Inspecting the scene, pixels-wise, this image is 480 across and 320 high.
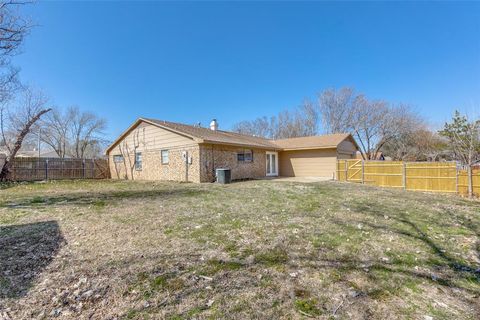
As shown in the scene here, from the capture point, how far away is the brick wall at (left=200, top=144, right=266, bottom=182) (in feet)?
44.6

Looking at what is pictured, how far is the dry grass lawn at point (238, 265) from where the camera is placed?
2.28 metres

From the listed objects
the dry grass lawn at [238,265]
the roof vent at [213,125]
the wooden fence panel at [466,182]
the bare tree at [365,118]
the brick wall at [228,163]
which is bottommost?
the dry grass lawn at [238,265]

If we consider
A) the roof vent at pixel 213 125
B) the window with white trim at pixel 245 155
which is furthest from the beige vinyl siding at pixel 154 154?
the roof vent at pixel 213 125

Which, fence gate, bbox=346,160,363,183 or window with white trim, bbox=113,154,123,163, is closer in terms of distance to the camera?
fence gate, bbox=346,160,363,183

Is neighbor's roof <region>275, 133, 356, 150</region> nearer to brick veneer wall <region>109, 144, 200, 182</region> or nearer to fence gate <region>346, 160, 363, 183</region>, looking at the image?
fence gate <region>346, 160, 363, 183</region>

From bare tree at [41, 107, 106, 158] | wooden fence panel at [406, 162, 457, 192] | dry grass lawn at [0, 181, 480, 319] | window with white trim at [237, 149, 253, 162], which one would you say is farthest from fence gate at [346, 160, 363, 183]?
bare tree at [41, 107, 106, 158]

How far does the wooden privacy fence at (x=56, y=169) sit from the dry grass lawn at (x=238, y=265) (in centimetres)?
1452

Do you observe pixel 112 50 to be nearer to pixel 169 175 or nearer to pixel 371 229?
pixel 169 175

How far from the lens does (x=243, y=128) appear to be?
135ft

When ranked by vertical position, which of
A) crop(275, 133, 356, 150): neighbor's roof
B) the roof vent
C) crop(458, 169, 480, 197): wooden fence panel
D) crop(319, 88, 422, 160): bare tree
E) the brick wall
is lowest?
crop(458, 169, 480, 197): wooden fence panel

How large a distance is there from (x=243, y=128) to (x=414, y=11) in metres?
31.7

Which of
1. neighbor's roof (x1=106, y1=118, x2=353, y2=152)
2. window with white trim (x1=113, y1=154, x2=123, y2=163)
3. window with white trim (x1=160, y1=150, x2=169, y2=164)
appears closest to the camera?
neighbor's roof (x1=106, y1=118, x2=353, y2=152)

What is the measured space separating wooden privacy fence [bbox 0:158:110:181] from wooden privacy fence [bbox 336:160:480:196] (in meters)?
20.0

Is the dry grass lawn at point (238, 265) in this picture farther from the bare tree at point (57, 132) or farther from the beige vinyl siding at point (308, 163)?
the bare tree at point (57, 132)
